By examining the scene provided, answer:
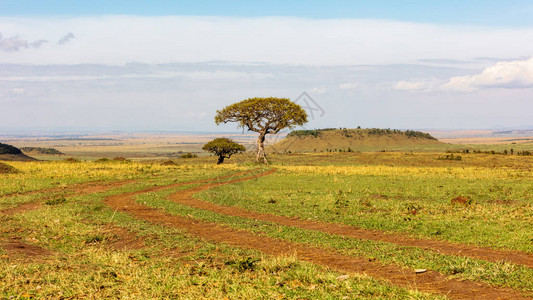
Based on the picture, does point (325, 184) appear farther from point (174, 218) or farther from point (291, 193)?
point (174, 218)

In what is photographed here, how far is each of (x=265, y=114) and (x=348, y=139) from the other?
6751cm

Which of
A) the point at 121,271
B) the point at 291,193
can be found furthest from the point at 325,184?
the point at 121,271

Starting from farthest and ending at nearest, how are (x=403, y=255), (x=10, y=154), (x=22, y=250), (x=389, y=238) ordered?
1. (x=10, y=154)
2. (x=389, y=238)
3. (x=22, y=250)
4. (x=403, y=255)

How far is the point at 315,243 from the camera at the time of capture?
11766 mm

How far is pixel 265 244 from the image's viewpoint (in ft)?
38.4

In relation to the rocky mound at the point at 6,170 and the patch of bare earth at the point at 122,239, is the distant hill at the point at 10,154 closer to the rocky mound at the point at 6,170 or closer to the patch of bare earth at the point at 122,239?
the rocky mound at the point at 6,170

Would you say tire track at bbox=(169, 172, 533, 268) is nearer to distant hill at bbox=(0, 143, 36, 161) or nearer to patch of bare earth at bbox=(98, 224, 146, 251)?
patch of bare earth at bbox=(98, 224, 146, 251)

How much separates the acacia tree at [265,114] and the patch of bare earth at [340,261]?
117 feet

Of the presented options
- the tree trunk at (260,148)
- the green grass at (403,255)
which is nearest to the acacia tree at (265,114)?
the tree trunk at (260,148)

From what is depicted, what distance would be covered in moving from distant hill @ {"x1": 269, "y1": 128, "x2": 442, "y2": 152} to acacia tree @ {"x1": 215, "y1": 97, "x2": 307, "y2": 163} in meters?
54.8

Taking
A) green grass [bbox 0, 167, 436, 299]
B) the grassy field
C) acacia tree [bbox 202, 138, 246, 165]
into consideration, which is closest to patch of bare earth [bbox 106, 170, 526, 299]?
the grassy field

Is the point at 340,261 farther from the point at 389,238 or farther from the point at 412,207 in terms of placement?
the point at 412,207

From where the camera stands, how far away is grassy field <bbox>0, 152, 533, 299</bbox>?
770 cm

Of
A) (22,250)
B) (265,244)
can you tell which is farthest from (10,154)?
(265,244)
